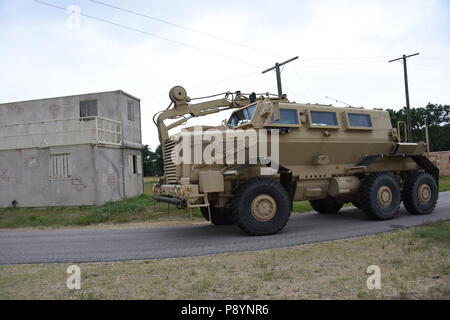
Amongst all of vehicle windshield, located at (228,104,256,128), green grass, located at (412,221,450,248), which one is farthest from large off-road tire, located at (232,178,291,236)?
green grass, located at (412,221,450,248)

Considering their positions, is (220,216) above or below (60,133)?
below

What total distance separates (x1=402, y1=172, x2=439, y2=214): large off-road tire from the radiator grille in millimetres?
6401

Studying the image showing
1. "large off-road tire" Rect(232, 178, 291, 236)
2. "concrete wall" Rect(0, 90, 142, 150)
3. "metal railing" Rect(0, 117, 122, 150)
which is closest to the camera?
"large off-road tire" Rect(232, 178, 291, 236)

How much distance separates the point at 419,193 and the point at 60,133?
1405 cm

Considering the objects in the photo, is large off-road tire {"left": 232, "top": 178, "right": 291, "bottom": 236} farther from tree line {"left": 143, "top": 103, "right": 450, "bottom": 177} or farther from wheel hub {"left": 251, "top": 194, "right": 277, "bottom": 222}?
tree line {"left": 143, "top": 103, "right": 450, "bottom": 177}

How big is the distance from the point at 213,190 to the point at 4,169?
42.9 feet

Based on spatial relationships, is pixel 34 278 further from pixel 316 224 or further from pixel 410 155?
pixel 410 155

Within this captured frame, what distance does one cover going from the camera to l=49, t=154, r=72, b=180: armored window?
16406 millimetres

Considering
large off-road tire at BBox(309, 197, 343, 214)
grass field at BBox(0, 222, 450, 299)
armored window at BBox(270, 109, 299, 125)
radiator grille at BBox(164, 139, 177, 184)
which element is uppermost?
armored window at BBox(270, 109, 299, 125)

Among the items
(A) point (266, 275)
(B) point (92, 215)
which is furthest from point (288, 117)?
(B) point (92, 215)

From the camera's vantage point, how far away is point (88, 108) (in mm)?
18922

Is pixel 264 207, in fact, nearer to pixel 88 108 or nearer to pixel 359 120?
pixel 359 120
